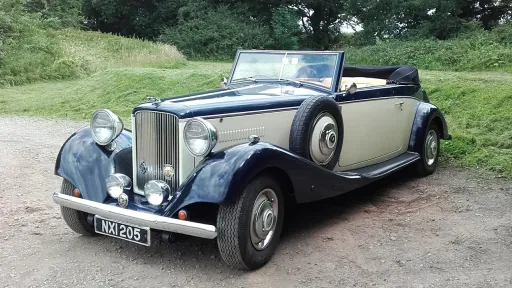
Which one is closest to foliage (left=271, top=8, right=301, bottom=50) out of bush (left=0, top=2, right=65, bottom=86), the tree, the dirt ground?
the tree

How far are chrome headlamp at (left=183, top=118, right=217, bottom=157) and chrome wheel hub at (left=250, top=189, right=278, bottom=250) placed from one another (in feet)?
1.77

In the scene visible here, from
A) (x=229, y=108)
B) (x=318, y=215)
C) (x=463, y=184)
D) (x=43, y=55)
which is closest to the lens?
(x=229, y=108)

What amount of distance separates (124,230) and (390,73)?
14.8 ft

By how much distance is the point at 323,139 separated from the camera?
468 centimetres

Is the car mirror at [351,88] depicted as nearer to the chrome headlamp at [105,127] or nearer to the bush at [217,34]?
the chrome headlamp at [105,127]

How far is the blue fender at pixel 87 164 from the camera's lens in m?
4.29

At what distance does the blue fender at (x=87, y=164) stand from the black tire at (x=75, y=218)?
6.5 inches

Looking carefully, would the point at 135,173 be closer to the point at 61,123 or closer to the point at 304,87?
the point at 304,87

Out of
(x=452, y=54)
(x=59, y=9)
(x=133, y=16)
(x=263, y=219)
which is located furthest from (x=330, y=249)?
(x=133, y=16)

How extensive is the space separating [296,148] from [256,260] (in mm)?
1085

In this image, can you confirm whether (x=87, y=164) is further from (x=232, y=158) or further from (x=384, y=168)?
(x=384, y=168)

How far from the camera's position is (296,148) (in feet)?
14.7

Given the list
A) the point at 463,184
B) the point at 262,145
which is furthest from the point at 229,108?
the point at 463,184

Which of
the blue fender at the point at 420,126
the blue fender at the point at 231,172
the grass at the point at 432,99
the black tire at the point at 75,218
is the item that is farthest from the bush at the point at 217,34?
the blue fender at the point at 231,172
